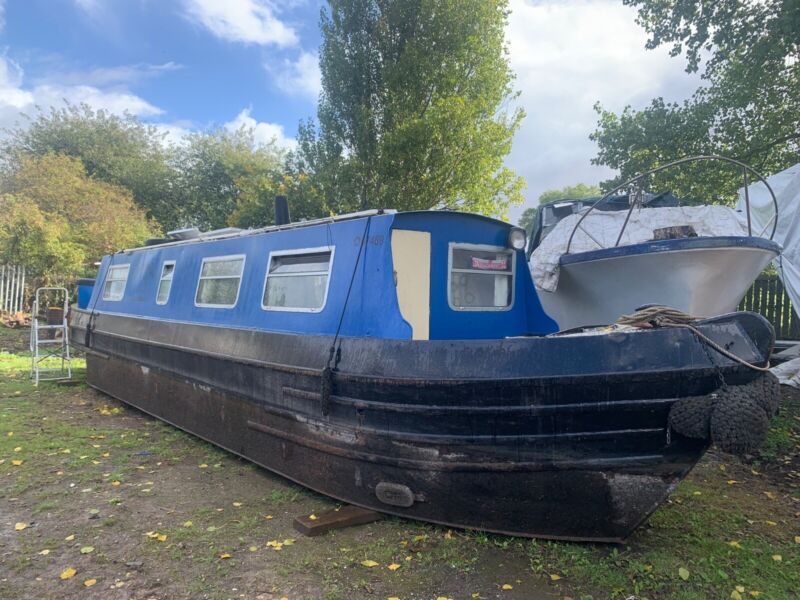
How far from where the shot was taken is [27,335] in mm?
14305

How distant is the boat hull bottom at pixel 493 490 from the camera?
3.38 m

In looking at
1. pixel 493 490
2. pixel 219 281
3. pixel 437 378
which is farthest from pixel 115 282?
pixel 493 490

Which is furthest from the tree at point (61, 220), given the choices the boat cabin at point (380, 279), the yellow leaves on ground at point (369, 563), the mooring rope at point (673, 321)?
the mooring rope at point (673, 321)

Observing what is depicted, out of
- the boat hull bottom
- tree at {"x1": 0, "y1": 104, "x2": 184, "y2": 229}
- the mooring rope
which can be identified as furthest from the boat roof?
tree at {"x1": 0, "y1": 104, "x2": 184, "y2": 229}

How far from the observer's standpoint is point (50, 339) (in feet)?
38.8

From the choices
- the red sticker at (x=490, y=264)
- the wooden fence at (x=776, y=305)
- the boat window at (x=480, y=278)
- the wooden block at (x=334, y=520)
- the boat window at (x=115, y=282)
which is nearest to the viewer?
the wooden block at (x=334, y=520)

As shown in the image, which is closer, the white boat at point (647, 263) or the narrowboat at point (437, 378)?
the narrowboat at point (437, 378)

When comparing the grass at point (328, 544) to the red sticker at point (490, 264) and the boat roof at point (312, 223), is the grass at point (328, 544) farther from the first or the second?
the boat roof at point (312, 223)

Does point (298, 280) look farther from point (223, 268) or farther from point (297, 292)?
point (223, 268)

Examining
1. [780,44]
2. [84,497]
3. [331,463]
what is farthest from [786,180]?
[84,497]

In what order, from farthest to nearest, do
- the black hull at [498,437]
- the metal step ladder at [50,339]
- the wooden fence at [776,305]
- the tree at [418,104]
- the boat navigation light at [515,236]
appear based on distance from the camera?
the tree at [418,104] → the wooden fence at [776,305] → the metal step ladder at [50,339] → the boat navigation light at [515,236] → the black hull at [498,437]

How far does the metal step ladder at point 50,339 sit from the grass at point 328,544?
4444 mm

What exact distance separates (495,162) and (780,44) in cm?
682

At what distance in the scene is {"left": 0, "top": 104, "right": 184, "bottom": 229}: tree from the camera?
24.8 meters
